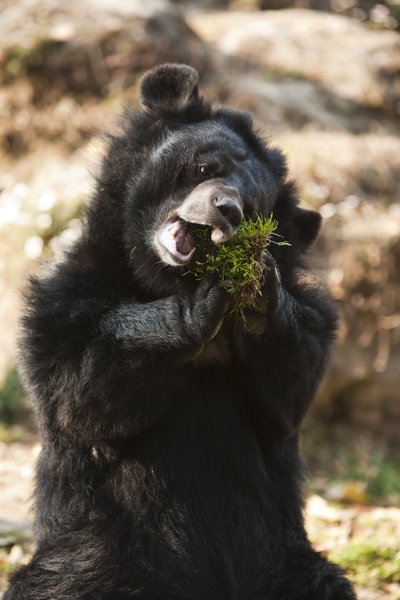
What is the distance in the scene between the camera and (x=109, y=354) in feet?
12.1

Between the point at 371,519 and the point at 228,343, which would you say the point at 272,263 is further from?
the point at 371,519

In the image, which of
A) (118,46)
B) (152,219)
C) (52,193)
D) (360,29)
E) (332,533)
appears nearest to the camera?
(152,219)

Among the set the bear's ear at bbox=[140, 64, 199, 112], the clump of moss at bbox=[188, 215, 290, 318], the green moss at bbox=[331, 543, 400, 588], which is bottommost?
the green moss at bbox=[331, 543, 400, 588]

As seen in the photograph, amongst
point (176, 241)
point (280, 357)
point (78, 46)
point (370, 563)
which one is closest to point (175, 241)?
point (176, 241)

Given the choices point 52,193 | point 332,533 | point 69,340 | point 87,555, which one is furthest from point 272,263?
point 52,193

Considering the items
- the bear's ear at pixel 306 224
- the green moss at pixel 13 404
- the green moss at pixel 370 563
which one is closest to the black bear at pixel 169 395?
the bear's ear at pixel 306 224

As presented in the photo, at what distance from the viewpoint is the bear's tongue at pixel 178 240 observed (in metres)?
3.92

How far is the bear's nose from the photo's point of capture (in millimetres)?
3705

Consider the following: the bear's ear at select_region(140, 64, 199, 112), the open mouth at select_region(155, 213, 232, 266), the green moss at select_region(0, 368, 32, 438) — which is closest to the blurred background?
the green moss at select_region(0, 368, 32, 438)

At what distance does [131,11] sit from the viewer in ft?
34.6

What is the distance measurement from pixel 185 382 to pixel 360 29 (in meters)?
10.6

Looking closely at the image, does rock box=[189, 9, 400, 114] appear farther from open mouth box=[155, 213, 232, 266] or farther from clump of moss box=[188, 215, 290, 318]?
clump of moss box=[188, 215, 290, 318]

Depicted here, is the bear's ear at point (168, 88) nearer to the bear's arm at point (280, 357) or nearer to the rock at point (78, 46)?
the bear's arm at point (280, 357)

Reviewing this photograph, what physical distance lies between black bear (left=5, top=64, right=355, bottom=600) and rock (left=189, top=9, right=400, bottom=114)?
8.18m
